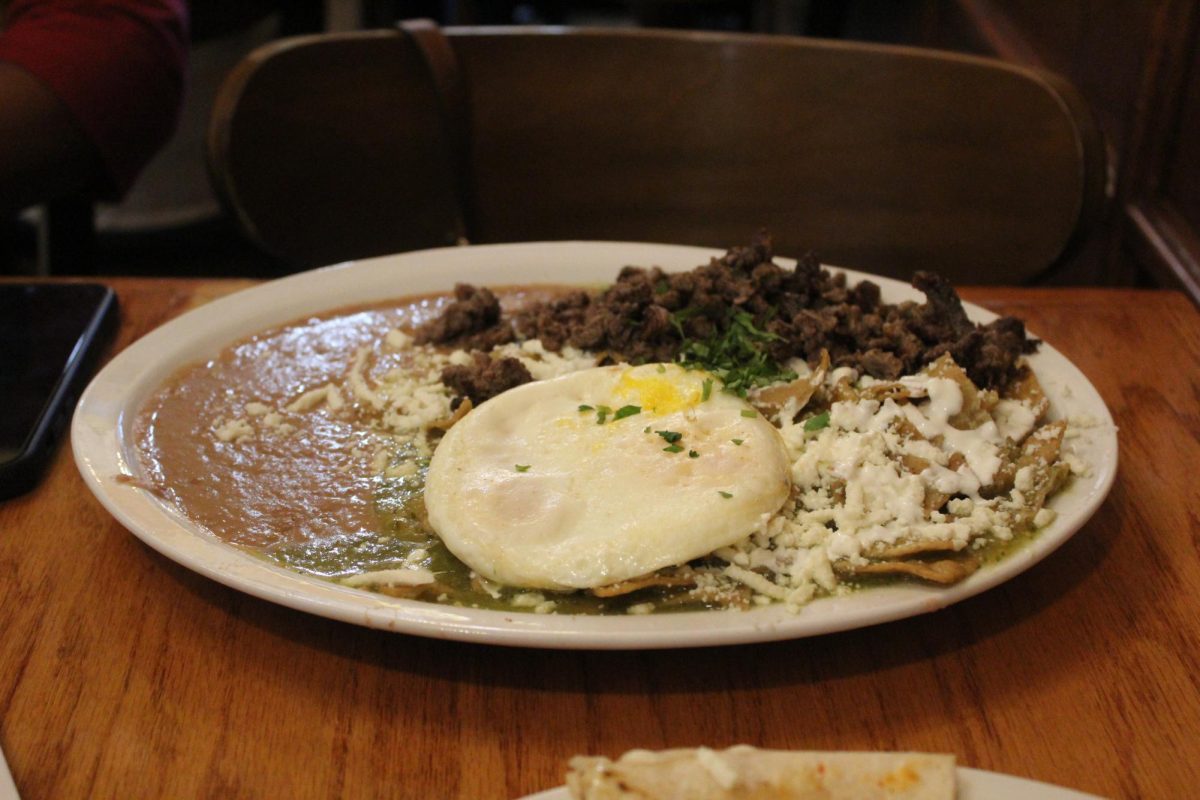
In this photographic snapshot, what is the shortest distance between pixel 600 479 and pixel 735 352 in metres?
0.50

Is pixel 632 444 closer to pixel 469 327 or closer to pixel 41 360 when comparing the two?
pixel 469 327

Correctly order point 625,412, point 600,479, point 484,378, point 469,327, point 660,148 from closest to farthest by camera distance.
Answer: point 600,479 → point 625,412 → point 484,378 → point 469,327 → point 660,148

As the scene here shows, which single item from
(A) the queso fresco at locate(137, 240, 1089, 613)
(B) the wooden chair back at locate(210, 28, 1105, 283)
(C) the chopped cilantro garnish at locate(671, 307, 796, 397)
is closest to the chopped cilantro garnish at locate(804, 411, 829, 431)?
(A) the queso fresco at locate(137, 240, 1089, 613)

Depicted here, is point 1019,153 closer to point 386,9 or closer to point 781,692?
point 781,692

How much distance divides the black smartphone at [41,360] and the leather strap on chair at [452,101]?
103 centimetres

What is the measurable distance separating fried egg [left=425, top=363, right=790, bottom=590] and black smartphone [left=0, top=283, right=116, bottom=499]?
2.08 feet

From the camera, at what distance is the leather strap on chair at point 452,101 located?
271cm

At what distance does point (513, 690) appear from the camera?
1246 mm

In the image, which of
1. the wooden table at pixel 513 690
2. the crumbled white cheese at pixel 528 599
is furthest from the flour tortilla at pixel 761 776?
the crumbled white cheese at pixel 528 599

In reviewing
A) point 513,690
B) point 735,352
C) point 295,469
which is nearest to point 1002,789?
point 513,690

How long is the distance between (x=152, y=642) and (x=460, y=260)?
1.10m

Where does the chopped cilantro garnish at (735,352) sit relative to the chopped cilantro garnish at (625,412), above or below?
below

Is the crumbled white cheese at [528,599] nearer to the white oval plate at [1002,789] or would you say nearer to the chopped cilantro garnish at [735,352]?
the white oval plate at [1002,789]

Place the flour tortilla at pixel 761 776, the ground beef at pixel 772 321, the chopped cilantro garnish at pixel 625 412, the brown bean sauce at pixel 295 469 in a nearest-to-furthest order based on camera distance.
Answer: the flour tortilla at pixel 761 776, the brown bean sauce at pixel 295 469, the chopped cilantro garnish at pixel 625 412, the ground beef at pixel 772 321
